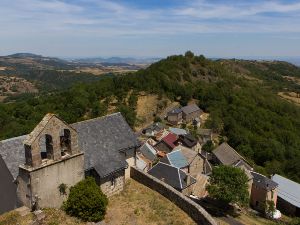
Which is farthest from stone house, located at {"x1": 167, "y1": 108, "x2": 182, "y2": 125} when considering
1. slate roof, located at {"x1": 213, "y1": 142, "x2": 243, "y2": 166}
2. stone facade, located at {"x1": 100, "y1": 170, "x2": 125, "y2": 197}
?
stone facade, located at {"x1": 100, "y1": 170, "x2": 125, "y2": 197}

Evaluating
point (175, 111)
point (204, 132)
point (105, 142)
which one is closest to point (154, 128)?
point (204, 132)

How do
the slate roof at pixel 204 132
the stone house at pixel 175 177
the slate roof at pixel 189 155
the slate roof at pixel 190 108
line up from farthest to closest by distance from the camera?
1. the slate roof at pixel 190 108
2. the slate roof at pixel 204 132
3. the slate roof at pixel 189 155
4. the stone house at pixel 175 177

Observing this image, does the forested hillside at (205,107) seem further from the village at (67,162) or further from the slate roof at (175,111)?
the village at (67,162)

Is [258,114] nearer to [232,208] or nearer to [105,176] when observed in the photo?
[232,208]

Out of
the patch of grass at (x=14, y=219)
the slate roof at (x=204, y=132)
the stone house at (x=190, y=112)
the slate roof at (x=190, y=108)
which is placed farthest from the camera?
the slate roof at (x=190, y=108)

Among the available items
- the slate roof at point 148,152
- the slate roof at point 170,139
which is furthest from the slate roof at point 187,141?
the slate roof at point 148,152

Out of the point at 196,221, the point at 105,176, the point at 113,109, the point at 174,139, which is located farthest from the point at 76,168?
the point at 113,109

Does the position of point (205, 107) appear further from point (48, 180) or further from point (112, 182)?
point (48, 180)
